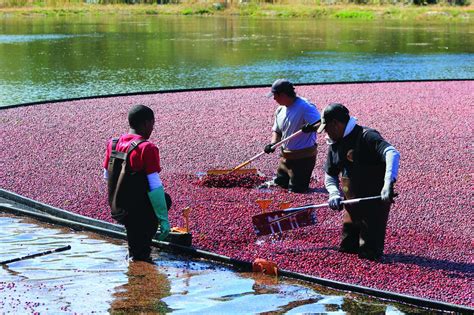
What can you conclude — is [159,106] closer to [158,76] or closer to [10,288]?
[158,76]

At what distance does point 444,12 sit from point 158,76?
95.0 ft

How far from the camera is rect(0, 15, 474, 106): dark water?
20.8m

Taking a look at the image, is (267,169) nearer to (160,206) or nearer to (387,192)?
(160,206)

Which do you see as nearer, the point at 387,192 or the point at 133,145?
the point at 387,192

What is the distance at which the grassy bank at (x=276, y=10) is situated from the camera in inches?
1864

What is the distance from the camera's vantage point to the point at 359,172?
6.80 m

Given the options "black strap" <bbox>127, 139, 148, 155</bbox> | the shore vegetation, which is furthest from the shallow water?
the shore vegetation

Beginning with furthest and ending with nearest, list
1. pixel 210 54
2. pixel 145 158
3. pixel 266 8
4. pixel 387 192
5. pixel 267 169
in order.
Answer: pixel 266 8 → pixel 210 54 → pixel 267 169 → pixel 145 158 → pixel 387 192

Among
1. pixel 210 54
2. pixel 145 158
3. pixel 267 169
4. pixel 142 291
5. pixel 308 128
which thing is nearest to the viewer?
pixel 142 291

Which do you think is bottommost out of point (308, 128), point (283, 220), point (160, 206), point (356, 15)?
point (283, 220)

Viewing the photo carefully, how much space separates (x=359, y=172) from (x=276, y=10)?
44976mm

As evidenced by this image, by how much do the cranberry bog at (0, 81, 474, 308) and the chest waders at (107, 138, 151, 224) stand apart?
89 centimetres

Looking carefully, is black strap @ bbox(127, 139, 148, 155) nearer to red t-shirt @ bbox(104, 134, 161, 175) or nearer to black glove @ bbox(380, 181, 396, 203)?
red t-shirt @ bbox(104, 134, 161, 175)

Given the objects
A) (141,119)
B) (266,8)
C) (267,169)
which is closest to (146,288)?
(141,119)
